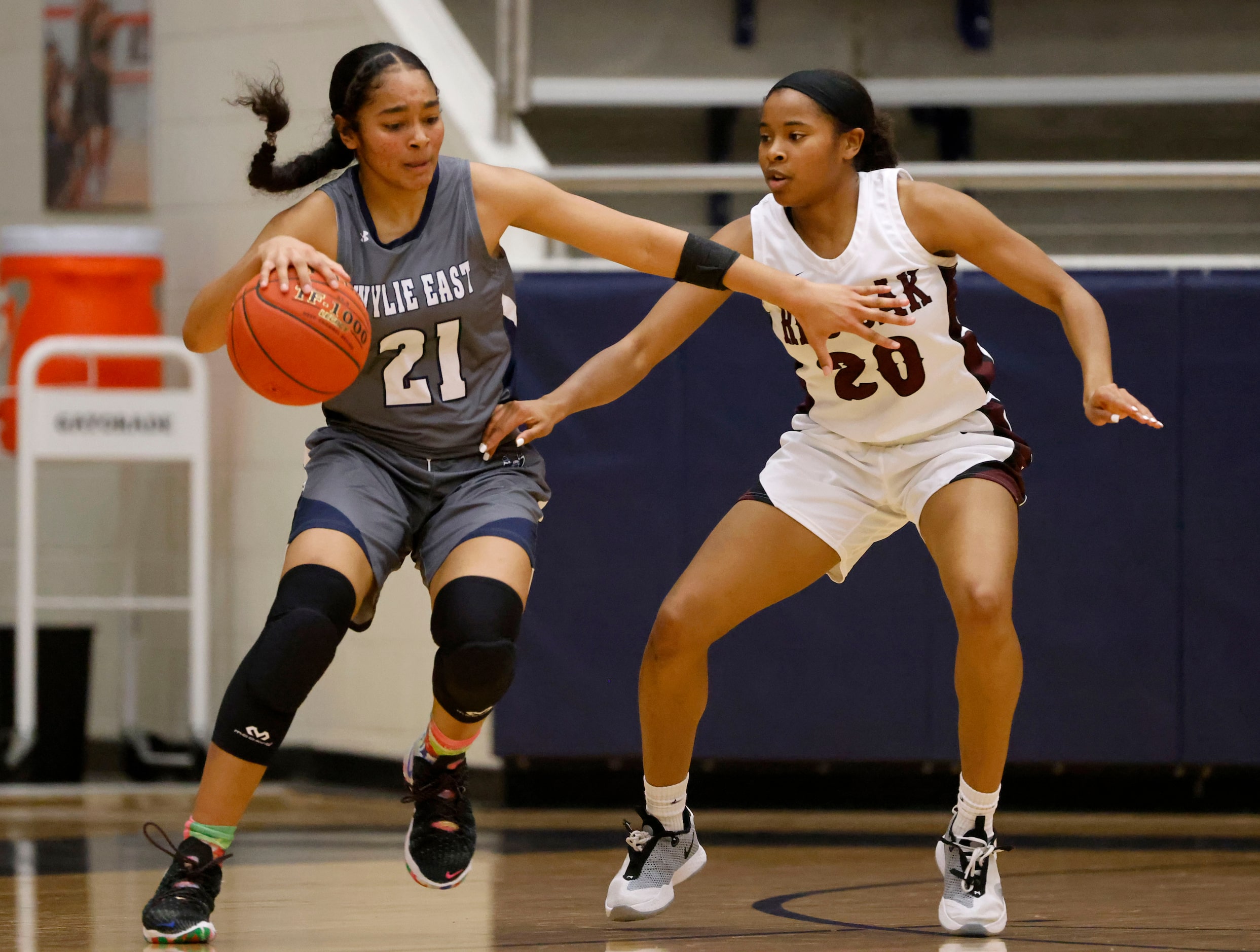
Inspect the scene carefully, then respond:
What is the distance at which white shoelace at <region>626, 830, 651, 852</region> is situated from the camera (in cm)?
346

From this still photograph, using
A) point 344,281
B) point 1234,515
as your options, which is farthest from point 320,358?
point 1234,515

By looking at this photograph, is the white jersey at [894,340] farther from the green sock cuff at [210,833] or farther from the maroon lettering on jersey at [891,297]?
the green sock cuff at [210,833]

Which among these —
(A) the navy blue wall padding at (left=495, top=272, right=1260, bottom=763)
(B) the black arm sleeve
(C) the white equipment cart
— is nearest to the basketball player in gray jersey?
(B) the black arm sleeve

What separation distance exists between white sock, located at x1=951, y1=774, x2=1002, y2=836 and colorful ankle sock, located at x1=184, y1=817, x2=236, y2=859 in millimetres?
1361

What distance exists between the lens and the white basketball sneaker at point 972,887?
3225mm

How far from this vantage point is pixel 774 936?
321cm

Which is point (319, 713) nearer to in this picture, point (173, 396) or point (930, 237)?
point (173, 396)

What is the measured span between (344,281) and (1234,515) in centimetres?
323

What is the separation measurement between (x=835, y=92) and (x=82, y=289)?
141 inches

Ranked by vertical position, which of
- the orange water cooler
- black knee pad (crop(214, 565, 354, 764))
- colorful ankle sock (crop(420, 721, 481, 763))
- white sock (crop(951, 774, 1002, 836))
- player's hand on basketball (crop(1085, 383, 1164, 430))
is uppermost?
the orange water cooler

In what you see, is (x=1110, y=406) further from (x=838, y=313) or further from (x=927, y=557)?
(x=927, y=557)

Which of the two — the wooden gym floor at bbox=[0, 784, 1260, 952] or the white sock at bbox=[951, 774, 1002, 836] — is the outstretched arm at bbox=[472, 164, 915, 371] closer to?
the white sock at bbox=[951, 774, 1002, 836]

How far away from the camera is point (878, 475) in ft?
Result: 11.5

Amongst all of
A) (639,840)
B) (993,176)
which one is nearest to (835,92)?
(639,840)
